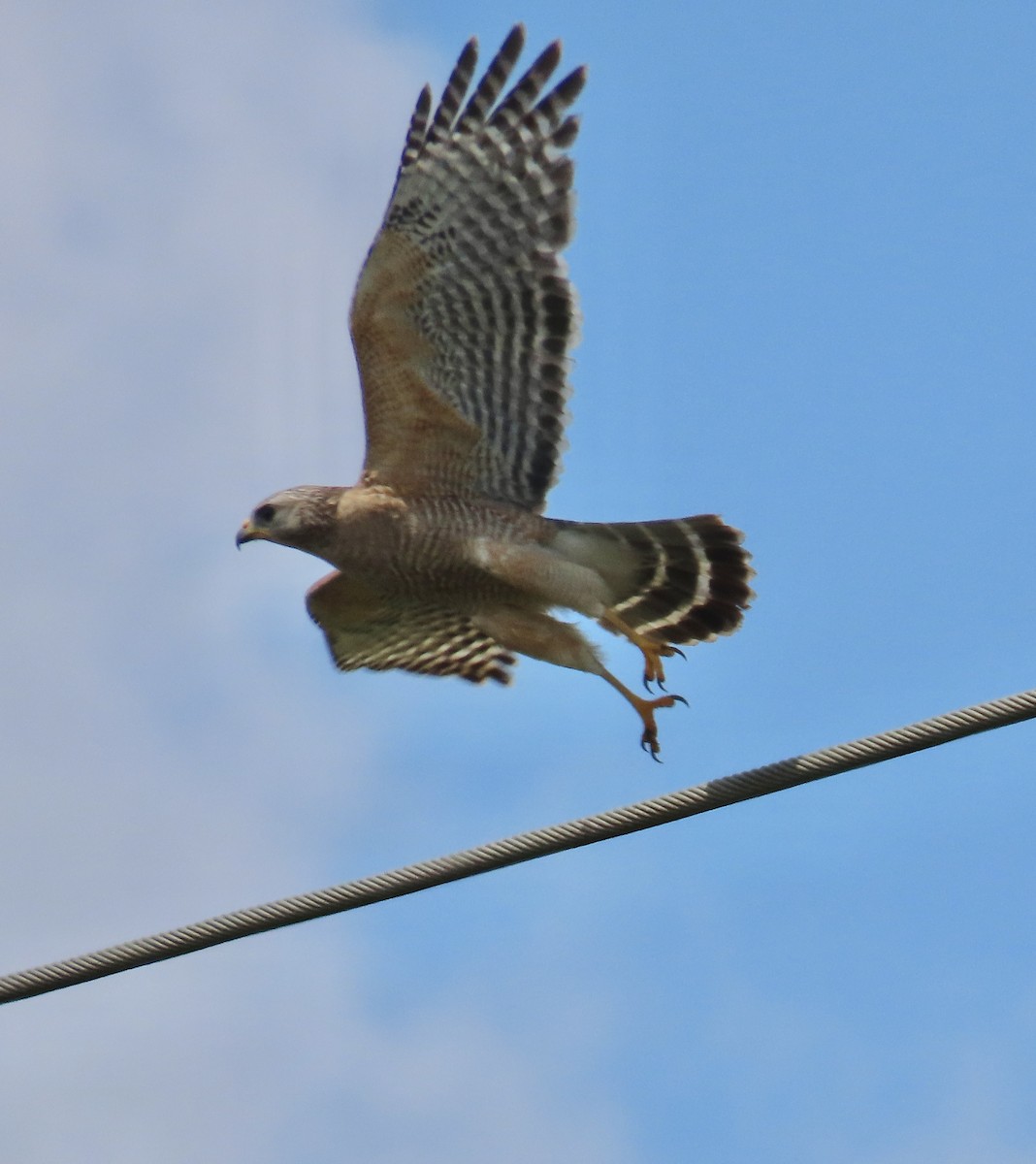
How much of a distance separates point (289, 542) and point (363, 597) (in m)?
0.52

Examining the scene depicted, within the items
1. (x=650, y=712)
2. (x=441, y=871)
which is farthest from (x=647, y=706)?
(x=441, y=871)

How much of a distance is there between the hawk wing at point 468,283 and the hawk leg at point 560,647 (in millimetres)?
593

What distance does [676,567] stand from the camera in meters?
8.11

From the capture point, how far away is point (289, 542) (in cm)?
813

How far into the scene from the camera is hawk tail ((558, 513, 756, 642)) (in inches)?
317

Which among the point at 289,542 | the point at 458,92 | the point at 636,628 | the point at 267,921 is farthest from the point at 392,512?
the point at 267,921

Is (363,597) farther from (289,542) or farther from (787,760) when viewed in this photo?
(787,760)

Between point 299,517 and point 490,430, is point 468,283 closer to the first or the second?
point 490,430

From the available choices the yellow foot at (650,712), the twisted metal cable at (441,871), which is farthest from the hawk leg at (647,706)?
the twisted metal cable at (441,871)

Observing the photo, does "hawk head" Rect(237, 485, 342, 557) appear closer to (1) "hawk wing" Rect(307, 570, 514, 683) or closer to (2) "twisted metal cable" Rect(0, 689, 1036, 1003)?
(1) "hawk wing" Rect(307, 570, 514, 683)

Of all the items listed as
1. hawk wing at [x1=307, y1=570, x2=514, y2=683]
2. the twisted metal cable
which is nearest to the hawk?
hawk wing at [x1=307, y1=570, x2=514, y2=683]

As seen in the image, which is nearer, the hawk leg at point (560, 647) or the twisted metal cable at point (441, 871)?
the twisted metal cable at point (441, 871)

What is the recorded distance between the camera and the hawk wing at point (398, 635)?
8.51 metres

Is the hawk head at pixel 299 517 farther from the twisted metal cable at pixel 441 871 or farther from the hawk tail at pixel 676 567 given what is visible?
the twisted metal cable at pixel 441 871
